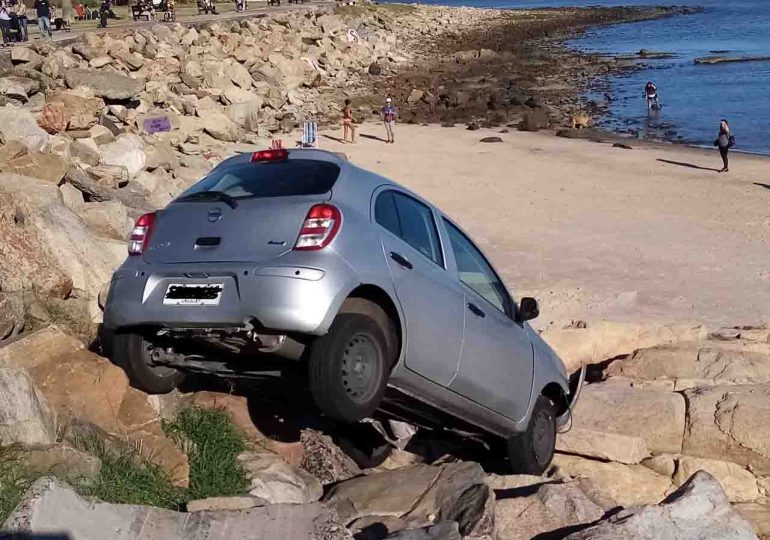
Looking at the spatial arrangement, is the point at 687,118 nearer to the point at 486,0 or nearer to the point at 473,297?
the point at 473,297

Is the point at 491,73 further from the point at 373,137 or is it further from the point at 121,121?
the point at 121,121

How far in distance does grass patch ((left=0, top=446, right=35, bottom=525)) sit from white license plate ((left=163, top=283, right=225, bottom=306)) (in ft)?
3.75

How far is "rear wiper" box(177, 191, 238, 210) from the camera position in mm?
5684

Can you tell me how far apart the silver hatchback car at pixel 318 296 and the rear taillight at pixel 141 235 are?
10 millimetres

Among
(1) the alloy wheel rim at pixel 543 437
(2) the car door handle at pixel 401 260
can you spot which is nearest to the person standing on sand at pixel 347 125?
(1) the alloy wheel rim at pixel 543 437

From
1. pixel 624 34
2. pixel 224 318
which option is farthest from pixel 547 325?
pixel 624 34

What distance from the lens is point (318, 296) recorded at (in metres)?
5.19

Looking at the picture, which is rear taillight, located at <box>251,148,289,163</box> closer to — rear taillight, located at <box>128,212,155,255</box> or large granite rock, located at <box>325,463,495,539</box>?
rear taillight, located at <box>128,212,155,255</box>

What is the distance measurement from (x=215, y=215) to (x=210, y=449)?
5.20ft

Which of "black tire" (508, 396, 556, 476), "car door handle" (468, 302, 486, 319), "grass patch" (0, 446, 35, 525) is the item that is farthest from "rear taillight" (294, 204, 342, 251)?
"black tire" (508, 396, 556, 476)

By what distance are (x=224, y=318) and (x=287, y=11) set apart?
5489 centimetres

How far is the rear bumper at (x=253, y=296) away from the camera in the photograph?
5.18 metres


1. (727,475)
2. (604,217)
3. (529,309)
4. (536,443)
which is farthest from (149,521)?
(604,217)

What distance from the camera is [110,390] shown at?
6.18 metres
